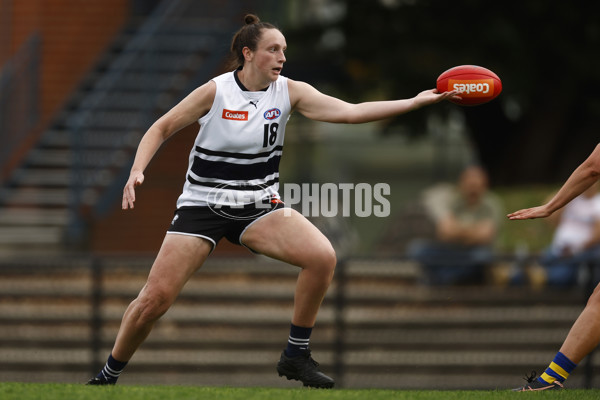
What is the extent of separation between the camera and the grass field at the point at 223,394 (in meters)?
6.07

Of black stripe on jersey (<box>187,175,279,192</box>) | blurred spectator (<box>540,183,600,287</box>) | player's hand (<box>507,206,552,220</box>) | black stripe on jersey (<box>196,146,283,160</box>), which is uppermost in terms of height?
black stripe on jersey (<box>196,146,283,160</box>)

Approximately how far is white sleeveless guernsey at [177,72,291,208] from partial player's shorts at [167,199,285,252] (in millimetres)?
40

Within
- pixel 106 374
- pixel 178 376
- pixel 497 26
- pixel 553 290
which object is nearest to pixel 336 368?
pixel 178 376

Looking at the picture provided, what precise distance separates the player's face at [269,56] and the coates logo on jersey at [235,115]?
0.26 meters

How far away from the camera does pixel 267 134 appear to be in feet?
20.8

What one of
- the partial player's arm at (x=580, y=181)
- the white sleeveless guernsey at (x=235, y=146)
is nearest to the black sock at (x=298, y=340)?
the white sleeveless guernsey at (x=235, y=146)

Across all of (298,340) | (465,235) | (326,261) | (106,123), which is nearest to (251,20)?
(326,261)

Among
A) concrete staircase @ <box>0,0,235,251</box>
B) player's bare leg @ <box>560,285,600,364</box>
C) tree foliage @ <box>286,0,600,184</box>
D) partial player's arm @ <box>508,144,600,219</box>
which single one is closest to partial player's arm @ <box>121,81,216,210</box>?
partial player's arm @ <box>508,144,600,219</box>

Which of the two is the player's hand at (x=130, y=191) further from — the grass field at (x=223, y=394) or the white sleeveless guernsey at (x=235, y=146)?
the grass field at (x=223, y=394)

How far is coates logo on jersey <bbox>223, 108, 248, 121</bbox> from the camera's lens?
6309mm

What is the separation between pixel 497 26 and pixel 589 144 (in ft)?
9.35

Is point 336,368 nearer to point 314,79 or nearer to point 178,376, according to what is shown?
point 178,376

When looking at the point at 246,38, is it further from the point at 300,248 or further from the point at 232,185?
the point at 300,248

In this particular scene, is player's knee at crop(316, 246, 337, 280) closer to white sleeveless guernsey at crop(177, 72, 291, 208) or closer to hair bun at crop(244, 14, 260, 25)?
white sleeveless guernsey at crop(177, 72, 291, 208)
